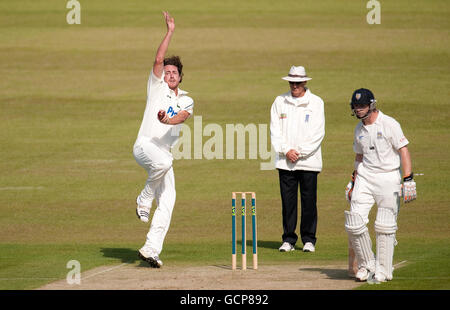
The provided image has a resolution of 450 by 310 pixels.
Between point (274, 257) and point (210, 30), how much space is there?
18759 millimetres

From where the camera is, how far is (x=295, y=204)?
34.9 feet

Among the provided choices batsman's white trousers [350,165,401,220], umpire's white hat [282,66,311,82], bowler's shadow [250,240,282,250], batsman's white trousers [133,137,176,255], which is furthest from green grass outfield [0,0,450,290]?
umpire's white hat [282,66,311,82]

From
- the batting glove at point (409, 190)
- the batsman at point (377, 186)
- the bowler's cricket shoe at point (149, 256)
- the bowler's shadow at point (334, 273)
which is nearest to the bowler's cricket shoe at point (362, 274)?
the batsman at point (377, 186)

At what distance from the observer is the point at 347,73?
77.3 ft

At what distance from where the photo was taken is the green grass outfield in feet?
36.5

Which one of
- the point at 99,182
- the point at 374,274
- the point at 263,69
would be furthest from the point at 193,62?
the point at 374,274

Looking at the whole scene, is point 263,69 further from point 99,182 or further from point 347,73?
point 99,182

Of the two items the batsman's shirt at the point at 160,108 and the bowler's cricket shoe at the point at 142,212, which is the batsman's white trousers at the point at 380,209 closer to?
the batsman's shirt at the point at 160,108

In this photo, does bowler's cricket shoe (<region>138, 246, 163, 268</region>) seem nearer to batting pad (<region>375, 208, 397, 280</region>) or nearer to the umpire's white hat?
batting pad (<region>375, 208, 397, 280</region>)

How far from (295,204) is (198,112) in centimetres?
1023

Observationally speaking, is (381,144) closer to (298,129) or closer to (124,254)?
(298,129)

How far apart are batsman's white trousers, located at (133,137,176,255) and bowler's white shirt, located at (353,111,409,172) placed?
2.10 metres

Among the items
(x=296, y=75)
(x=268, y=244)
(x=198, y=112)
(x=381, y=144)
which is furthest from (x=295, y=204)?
(x=198, y=112)

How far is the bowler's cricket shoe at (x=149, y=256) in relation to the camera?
9.13 meters
